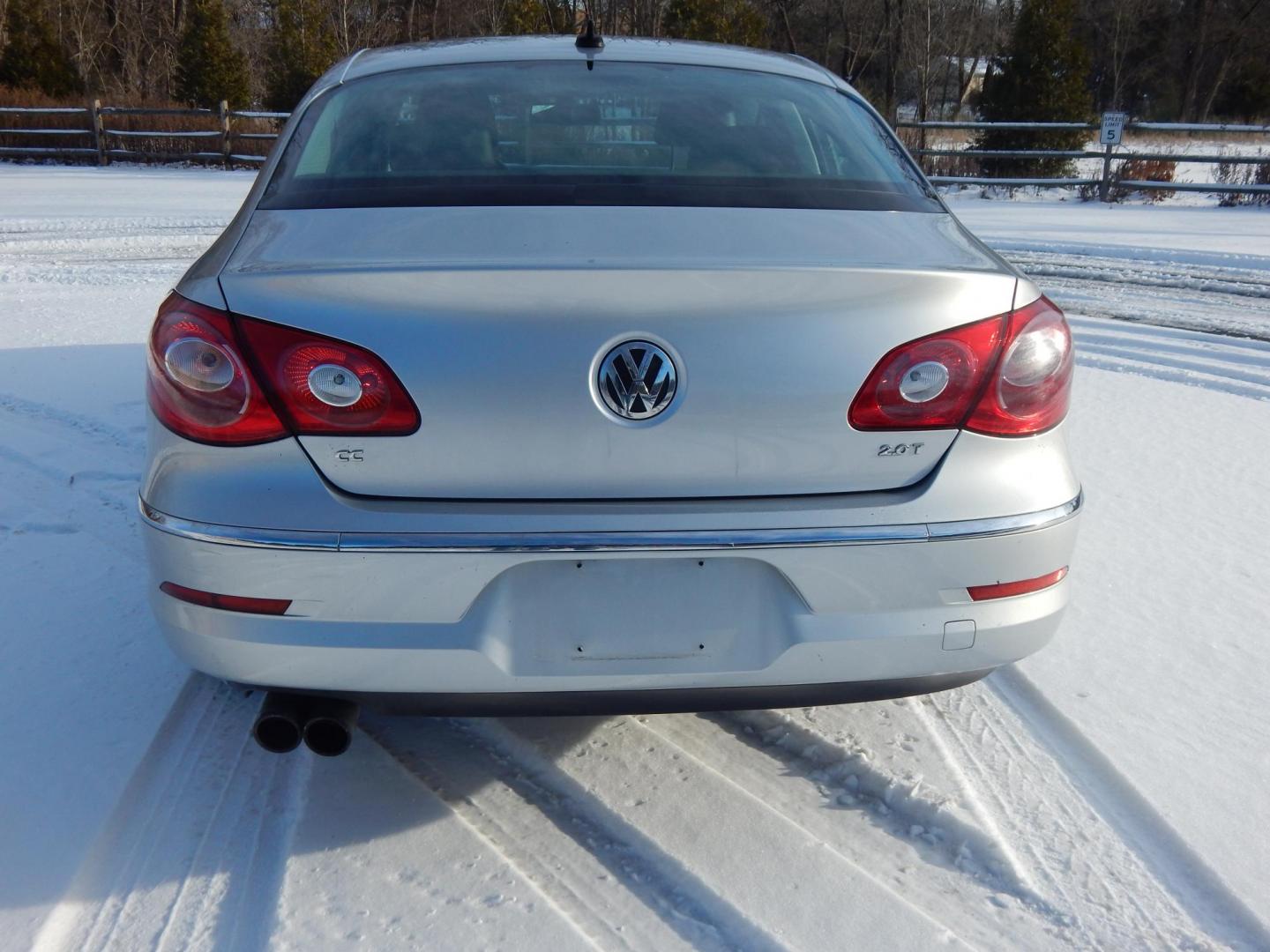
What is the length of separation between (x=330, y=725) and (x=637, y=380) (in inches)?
33.8

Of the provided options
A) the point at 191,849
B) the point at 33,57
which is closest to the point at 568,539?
the point at 191,849

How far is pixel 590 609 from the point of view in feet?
6.05

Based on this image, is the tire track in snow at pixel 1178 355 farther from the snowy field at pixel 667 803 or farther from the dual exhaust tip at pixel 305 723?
the dual exhaust tip at pixel 305 723

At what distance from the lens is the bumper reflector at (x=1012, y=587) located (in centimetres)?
193

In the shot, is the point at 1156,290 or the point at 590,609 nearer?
the point at 590,609

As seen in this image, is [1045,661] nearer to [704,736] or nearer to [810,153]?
[704,736]

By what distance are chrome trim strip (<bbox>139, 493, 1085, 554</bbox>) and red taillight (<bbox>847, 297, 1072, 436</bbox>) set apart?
0.18 meters

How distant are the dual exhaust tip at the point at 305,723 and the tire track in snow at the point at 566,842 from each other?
0.33 m

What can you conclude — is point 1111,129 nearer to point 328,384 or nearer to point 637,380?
point 637,380

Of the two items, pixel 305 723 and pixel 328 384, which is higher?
pixel 328 384

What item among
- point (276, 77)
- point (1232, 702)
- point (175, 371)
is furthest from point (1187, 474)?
point (276, 77)

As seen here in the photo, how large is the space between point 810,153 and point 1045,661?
1.41 metres

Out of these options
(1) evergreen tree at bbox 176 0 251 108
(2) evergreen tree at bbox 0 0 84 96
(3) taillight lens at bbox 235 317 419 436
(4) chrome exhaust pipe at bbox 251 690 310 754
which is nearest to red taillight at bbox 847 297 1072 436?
(3) taillight lens at bbox 235 317 419 436

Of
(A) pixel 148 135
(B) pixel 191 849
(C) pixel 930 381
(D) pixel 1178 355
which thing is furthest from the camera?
(A) pixel 148 135
